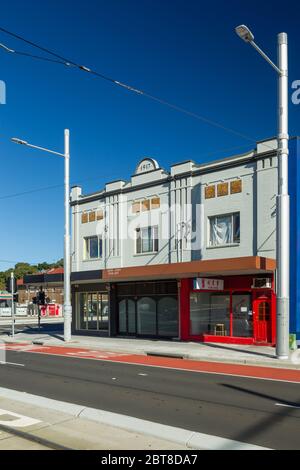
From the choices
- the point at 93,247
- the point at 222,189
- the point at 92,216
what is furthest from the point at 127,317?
the point at 222,189

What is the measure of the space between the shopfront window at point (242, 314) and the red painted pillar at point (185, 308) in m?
2.46

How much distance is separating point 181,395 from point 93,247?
19095mm

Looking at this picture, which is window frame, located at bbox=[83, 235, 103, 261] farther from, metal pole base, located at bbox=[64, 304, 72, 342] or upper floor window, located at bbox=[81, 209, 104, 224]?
metal pole base, located at bbox=[64, 304, 72, 342]

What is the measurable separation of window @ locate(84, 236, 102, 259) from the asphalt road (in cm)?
1283

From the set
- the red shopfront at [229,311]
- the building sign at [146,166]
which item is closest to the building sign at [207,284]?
the red shopfront at [229,311]

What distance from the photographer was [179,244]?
2448cm

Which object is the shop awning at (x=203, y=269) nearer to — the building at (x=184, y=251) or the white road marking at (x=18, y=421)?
the building at (x=184, y=251)

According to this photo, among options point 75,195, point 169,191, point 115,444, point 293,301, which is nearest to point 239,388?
point 115,444

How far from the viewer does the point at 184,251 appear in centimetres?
2433

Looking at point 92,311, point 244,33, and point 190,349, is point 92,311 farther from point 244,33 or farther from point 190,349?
point 244,33

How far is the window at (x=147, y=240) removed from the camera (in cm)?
2589

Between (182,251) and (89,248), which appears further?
(89,248)

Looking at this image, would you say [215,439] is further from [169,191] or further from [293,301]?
[169,191]
